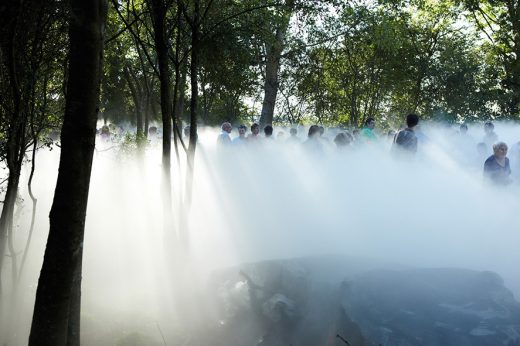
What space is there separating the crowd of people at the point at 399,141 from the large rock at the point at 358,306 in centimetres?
249

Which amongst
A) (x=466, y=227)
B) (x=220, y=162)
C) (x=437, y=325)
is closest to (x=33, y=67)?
(x=437, y=325)

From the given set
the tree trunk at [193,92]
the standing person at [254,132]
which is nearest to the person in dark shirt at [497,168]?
the tree trunk at [193,92]

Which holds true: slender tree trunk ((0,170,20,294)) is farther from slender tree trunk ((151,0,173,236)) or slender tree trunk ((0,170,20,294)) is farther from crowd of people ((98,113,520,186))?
crowd of people ((98,113,520,186))

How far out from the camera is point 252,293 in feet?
25.3

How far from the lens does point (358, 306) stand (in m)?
6.65

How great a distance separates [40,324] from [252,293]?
462 cm

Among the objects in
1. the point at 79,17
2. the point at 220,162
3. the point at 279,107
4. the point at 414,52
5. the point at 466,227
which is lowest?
the point at 466,227

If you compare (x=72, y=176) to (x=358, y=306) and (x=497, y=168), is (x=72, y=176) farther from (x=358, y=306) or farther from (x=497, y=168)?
(x=497, y=168)

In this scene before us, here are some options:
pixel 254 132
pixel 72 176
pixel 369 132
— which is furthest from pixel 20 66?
pixel 254 132

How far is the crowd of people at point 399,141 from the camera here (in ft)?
29.8

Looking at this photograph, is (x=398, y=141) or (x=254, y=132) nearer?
(x=398, y=141)

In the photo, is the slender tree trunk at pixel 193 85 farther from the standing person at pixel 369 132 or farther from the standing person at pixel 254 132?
the standing person at pixel 369 132

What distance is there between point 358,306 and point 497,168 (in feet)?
14.1

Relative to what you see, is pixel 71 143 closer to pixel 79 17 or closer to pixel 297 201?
pixel 79 17
